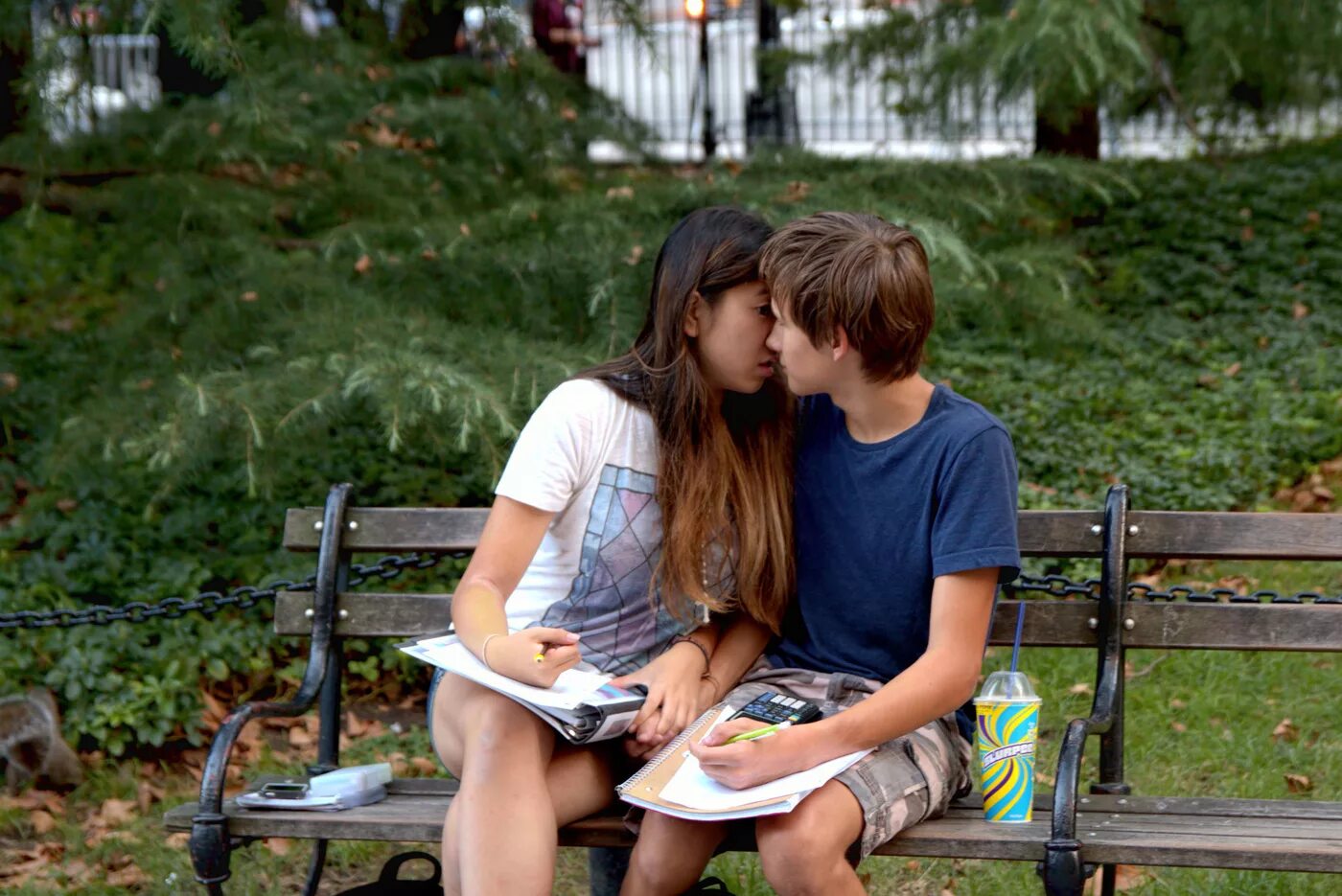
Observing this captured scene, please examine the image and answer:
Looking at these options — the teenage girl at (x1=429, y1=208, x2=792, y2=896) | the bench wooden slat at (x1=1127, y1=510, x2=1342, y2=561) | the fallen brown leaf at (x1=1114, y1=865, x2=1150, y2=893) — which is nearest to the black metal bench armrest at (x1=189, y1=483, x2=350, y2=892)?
the teenage girl at (x1=429, y1=208, x2=792, y2=896)

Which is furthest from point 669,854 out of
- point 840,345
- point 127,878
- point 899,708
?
point 127,878

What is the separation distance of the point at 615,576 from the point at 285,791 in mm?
830

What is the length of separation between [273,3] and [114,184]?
0.97 m

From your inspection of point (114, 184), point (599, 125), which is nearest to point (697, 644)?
point (599, 125)

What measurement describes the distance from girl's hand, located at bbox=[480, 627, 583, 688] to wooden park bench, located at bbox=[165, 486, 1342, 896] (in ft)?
1.10

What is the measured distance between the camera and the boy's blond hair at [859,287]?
2633 mm

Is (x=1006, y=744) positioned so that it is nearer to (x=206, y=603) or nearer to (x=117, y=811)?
(x=206, y=603)

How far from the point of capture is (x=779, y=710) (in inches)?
106

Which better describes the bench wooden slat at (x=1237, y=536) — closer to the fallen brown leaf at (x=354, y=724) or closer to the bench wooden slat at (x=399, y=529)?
the bench wooden slat at (x=399, y=529)

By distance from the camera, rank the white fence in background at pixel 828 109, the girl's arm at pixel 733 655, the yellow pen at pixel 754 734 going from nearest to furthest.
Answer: the yellow pen at pixel 754 734, the girl's arm at pixel 733 655, the white fence in background at pixel 828 109

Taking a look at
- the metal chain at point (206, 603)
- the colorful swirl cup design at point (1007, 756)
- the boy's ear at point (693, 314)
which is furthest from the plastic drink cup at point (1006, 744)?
the metal chain at point (206, 603)

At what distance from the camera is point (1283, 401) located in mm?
6457

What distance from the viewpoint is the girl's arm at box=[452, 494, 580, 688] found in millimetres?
2646

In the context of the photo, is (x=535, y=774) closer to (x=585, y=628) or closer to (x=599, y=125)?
(x=585, y=628)
